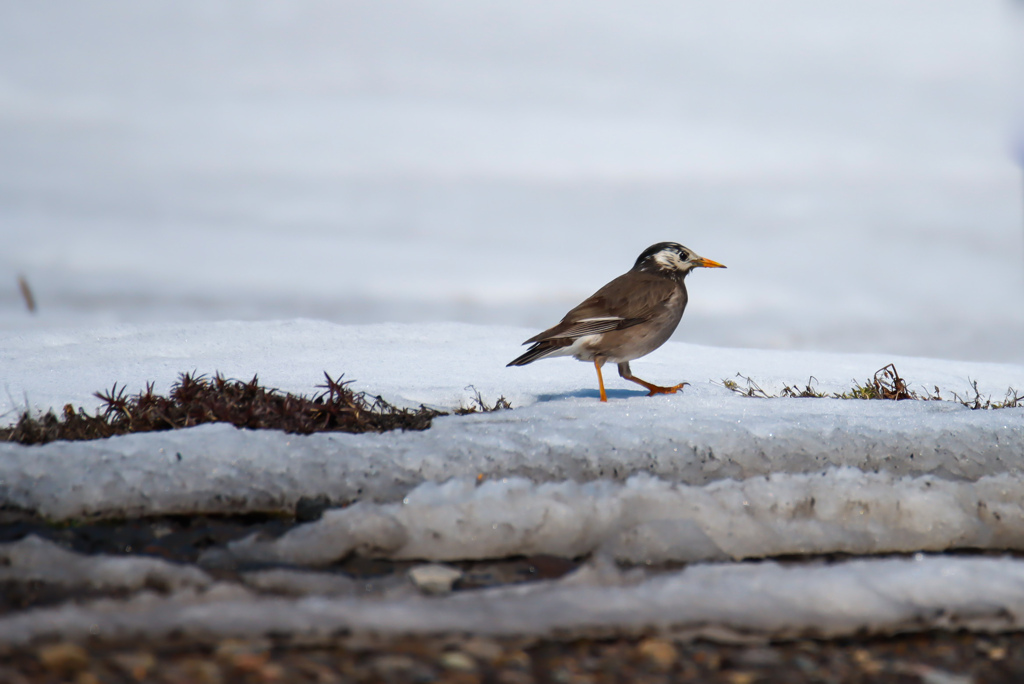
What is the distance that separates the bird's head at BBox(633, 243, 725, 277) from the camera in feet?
28.2

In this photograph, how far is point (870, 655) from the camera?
2.85 meters

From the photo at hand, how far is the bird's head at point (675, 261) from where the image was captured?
8586 millimetres

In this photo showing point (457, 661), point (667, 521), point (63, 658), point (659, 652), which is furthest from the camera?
point (667, 521)

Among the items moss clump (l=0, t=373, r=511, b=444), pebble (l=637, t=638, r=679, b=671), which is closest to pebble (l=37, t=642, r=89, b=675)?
pebble (l=637, t=638, r=679, b=671)

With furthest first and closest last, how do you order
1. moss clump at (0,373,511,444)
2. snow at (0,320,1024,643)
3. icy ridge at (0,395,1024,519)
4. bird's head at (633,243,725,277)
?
bird's head at (633,243,725,277) < moss clump at (0,373,511,444) < icy ridge at (0,395,1024,519) < snow at (0,320,1024,643)

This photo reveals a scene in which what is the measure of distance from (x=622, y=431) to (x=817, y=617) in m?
2.22

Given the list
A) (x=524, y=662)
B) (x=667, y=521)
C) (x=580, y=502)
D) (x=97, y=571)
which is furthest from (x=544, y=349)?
(x=524, y=662)

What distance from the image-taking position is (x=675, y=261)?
861 cm

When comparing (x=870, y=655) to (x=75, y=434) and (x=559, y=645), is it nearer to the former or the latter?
(x=559, y=645)

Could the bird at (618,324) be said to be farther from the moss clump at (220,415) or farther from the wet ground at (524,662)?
the wet ground at (524,662)

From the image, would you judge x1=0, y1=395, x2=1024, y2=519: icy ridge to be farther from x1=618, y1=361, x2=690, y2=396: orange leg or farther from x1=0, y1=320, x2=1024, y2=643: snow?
x1=618, y1=361, x2=690, y2=396: orange leg

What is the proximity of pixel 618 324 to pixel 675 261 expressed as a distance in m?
1.40

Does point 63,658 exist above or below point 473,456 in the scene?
below

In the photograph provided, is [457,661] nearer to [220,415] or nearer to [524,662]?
[524,662]
